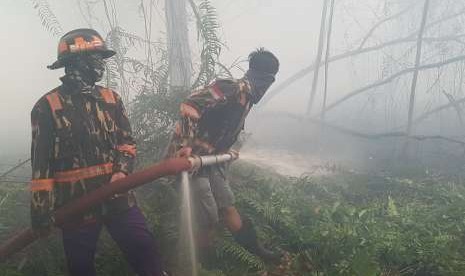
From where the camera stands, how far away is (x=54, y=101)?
3.23 m

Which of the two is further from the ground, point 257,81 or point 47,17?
point 47,17

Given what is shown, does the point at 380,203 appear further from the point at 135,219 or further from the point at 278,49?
the point at 278,49

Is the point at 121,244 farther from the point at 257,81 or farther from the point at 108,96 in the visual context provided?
the point at 257,81

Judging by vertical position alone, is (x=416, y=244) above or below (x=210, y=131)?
below

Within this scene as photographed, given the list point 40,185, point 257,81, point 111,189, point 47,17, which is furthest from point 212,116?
point 47,17

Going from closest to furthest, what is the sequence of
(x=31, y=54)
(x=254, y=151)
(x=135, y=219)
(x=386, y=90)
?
(x=135, y=219) < (x=254, y=151) < (x=386, y=90) < (x=31, y=54)

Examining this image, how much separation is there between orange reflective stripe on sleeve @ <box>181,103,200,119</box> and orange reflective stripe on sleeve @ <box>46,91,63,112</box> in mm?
1215

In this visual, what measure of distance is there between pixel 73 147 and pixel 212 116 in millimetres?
1431

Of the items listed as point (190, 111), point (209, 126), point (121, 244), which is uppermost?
point (190, 111)

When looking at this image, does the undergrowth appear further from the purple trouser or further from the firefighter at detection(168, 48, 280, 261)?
the purple trouser

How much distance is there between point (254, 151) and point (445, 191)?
5.35 metres

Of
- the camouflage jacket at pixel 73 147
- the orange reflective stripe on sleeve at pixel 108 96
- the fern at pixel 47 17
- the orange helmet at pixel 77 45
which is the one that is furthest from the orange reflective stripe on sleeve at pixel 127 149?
the fern at pixel 47 17

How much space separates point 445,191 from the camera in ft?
25.2

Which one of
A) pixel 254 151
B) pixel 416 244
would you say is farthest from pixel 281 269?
pixel 254 151
